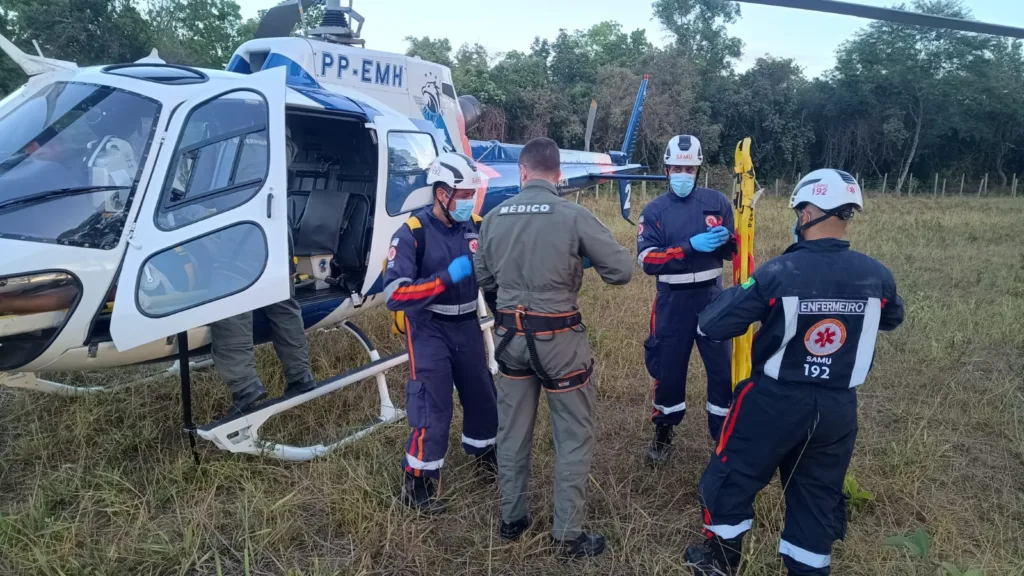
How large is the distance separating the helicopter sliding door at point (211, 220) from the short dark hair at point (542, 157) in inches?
53.8

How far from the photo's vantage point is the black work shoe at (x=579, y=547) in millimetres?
3027

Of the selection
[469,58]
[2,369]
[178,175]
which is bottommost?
[2,369]

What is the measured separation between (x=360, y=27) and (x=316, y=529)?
4.47m

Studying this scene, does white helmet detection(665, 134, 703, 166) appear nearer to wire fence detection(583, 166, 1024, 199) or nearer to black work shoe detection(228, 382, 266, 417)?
black work shoe detection(228, 382, 266, 417)

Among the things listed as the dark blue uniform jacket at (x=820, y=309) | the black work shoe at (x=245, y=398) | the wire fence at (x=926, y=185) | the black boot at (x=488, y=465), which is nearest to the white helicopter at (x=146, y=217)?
the black work shoe at (x=245, y=398)

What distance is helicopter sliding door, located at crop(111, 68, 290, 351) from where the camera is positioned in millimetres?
3074

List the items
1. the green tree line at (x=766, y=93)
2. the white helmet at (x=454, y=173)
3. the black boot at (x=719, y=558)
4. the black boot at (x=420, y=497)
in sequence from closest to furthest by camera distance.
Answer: the black boot at (x=719, y=558) → the white helmet at (x=454, y=173) → the black boot at (x=420, y=497) → the green tree line at (x=766, y=93)

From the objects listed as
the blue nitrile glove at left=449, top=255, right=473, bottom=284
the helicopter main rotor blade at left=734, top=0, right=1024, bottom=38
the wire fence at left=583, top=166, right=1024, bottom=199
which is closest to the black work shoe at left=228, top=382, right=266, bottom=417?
the blue nitrile glove at left=449, top=255, right=473, bottom=284

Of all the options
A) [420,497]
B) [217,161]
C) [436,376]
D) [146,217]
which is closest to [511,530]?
[420,497]

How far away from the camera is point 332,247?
4867mm

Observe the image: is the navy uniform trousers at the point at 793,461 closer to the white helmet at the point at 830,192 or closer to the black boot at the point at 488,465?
the white helmet at the point at 830,192

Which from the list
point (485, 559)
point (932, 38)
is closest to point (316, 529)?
point (485, 559)

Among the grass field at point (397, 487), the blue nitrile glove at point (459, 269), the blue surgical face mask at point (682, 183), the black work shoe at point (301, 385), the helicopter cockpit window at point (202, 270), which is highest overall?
the blue surgical face mask at point (682, 183)

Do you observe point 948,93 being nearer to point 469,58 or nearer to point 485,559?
point 469,58
